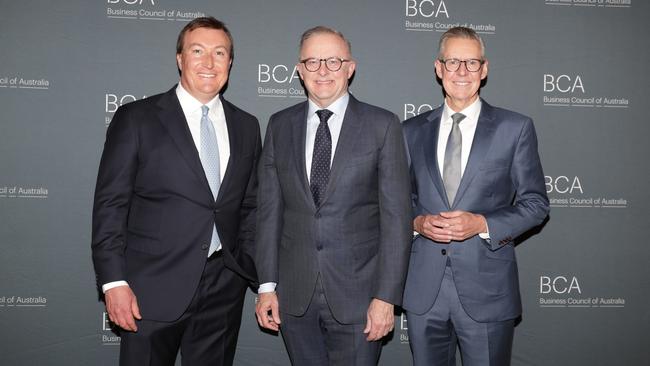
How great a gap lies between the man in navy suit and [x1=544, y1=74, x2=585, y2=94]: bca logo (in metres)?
2.17

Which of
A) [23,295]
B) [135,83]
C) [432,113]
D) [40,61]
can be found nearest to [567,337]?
[432,113]

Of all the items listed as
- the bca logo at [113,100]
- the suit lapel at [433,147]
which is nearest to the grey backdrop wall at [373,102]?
the bca logo at [113,100]

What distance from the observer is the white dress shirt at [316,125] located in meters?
2.29

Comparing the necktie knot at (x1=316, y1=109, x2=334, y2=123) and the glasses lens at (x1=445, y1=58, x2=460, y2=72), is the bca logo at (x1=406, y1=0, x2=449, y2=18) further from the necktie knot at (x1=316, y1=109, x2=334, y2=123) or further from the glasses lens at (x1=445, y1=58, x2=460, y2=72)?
the necktie knot at (x1=316, y1=109, x2=334, y2=123)

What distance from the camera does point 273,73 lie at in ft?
10.8

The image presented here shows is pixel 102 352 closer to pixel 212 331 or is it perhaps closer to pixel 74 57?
pixel 212 331

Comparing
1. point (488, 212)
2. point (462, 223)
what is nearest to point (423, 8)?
point (488, 212)

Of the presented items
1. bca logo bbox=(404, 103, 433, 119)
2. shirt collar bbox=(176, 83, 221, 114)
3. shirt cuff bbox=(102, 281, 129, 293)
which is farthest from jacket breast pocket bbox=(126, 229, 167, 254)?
bca logo bbox=(404, 103, 433, 119)

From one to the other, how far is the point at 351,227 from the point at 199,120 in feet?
2.84

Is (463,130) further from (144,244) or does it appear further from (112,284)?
(112,284)

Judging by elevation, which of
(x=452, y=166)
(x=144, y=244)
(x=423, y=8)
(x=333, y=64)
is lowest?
(x=144, y=244)

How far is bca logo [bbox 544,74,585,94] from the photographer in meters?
3.41

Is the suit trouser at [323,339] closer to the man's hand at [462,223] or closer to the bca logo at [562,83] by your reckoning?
the man's hand at [462,223]

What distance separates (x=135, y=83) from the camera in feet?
10.6
